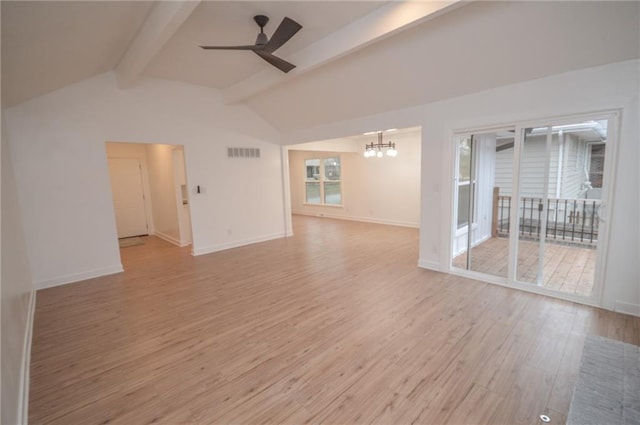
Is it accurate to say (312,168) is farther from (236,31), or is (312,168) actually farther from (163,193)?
(236,31)

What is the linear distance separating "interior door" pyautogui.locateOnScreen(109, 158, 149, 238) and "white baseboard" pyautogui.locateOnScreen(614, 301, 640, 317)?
9029 mm

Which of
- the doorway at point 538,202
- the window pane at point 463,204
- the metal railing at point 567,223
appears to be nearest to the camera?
the doorway at point 538,202

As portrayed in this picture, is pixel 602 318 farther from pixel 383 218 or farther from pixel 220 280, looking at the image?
pixel 383 218

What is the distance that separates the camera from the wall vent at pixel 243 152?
5996 millimetres

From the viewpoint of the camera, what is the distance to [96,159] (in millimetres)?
4477

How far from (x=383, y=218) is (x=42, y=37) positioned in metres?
7.49

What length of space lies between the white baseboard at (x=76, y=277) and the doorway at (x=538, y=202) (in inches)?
213

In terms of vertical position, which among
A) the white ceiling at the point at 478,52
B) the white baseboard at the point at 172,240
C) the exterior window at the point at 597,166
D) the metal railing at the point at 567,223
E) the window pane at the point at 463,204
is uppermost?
the white ceiling at the point at 478,52

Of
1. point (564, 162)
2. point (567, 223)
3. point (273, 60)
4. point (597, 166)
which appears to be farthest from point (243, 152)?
point (567, 223)

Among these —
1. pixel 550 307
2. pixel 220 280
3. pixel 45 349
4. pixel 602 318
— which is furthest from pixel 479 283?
pixel 45 349

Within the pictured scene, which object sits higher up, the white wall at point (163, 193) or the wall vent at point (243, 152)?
the wall vent at point (243, 152)

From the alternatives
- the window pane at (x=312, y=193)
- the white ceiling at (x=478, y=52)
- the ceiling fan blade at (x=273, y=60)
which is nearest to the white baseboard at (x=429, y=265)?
the white ceiling at (x=478, y=52)

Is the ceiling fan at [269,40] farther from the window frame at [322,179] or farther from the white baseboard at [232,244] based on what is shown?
the window frame at [322,179]

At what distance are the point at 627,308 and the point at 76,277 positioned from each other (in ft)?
23.0
